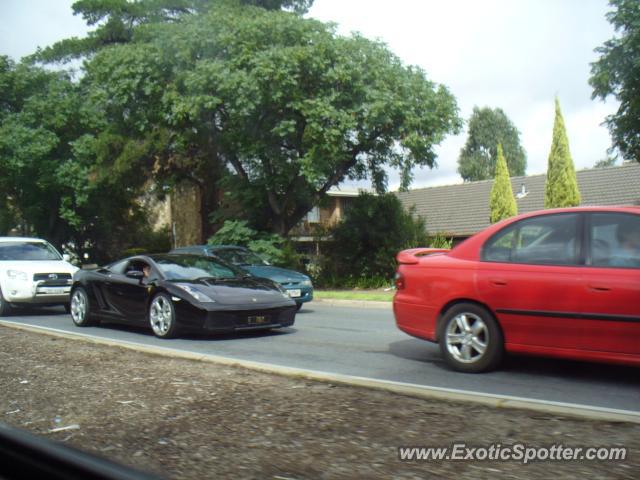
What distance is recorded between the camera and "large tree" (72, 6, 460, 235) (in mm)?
20594

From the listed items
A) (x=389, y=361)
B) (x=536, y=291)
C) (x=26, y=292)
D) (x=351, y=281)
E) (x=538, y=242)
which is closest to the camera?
(x=536, y=291)

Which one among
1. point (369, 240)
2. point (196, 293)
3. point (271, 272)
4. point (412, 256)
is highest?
point (369, 240)

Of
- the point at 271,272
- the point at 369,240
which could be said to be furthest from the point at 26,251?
the point at 369,240

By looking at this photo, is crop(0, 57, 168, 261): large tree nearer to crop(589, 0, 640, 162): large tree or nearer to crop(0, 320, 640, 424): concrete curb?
crop(589, 0, 640, 162): large tree

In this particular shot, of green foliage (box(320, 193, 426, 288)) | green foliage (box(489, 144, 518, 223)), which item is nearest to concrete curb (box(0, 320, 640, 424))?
green foliage (box(320, 193, 426, 288))

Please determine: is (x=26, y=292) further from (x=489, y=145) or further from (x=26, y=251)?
(x=489, y=145)

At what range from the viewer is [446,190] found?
45156 millimetres

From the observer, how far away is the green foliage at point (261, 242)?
22.7 m

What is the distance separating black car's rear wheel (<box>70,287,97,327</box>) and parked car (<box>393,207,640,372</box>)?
21.8 ft

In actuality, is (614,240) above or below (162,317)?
above

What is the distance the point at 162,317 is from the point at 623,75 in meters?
18.8

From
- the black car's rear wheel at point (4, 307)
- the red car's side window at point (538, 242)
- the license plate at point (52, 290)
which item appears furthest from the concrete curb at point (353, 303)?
the red car's side window at point (538, 242)

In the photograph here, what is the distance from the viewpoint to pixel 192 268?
10.7 m

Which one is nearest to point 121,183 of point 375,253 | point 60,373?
point 375,253
